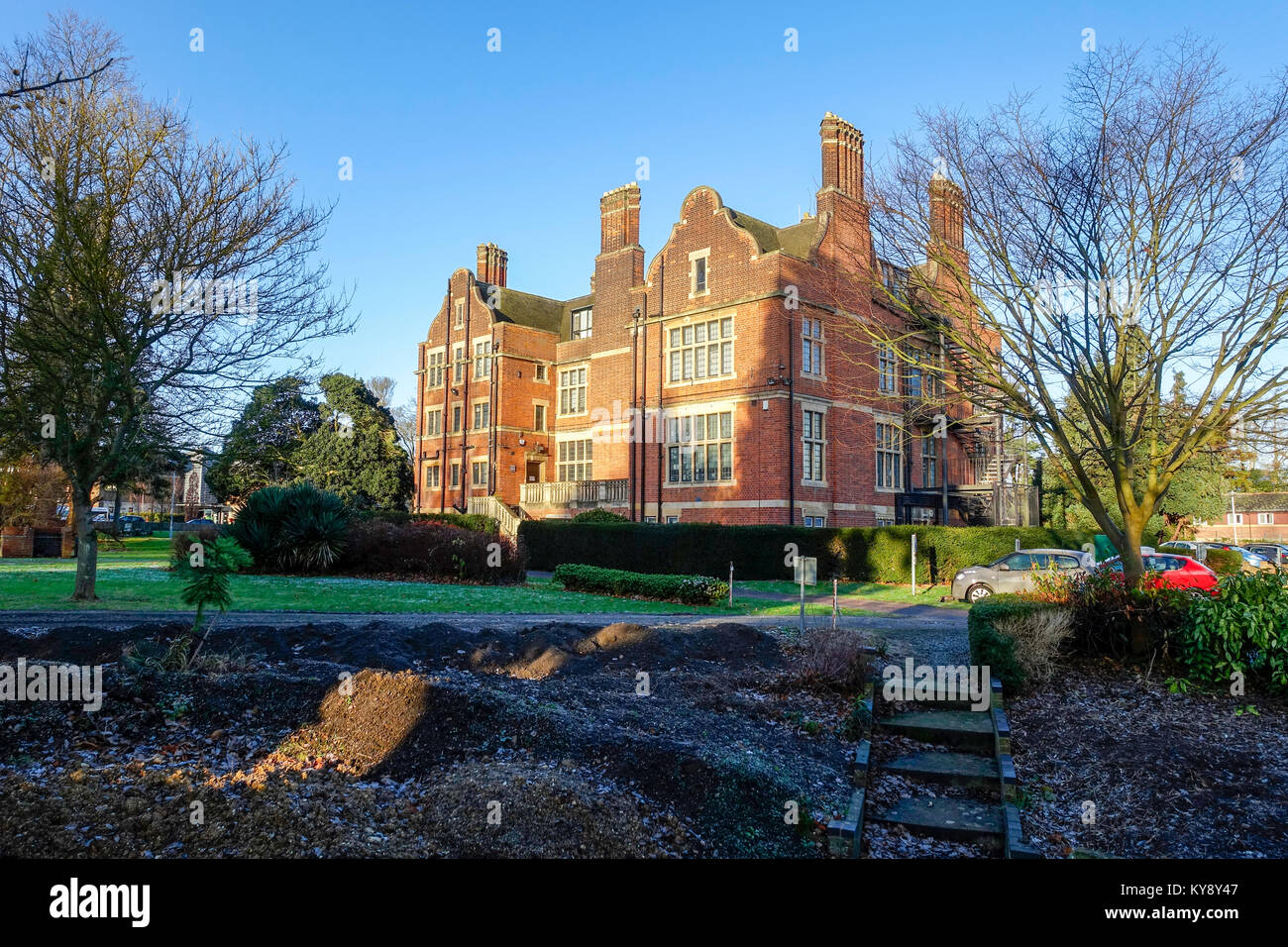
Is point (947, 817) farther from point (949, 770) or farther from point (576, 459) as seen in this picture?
point (576, 459)

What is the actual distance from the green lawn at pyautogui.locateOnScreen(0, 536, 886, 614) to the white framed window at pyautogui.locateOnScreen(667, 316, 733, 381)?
40.8ft

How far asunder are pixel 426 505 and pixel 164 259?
29.3 meters

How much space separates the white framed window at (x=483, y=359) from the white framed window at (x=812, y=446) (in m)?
16.4

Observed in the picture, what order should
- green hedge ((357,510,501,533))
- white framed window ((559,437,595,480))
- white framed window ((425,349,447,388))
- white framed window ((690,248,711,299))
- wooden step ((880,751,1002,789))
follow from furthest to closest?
white framed window ((425,349,447,388)), white framed window ((559,437,595,480)), white framed window ((690,248,711,299)), green hedge ((357,510,501,533)), wooden step ((880,751,1002,789))

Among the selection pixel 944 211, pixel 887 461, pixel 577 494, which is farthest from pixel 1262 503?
pixel 944 211

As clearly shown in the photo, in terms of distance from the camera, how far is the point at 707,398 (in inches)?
1213

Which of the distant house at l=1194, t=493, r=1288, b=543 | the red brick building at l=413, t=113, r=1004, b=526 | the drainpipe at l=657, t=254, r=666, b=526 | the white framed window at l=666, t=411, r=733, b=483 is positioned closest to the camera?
the red brick building at l=413, t=113, r=1004, b=526

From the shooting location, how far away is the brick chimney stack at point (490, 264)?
43938 mm

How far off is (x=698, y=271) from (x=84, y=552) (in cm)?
2268

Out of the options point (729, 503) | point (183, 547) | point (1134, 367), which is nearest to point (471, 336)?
point (729, 503)

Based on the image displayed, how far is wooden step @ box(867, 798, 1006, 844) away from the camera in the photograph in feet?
18.4

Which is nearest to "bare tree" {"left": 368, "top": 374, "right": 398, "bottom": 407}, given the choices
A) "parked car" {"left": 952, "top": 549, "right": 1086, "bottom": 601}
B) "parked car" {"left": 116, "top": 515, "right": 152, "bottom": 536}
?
"parked car" {"left": 116, "top": 515, "right": 152, "bottom": 536}

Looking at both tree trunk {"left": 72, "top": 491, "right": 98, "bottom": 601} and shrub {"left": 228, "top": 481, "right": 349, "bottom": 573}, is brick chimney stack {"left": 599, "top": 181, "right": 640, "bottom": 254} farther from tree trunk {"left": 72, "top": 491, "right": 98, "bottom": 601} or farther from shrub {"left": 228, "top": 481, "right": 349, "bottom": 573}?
tree trunk {"left": 72, "top": 491, "right": 98, "bottom": 601}
